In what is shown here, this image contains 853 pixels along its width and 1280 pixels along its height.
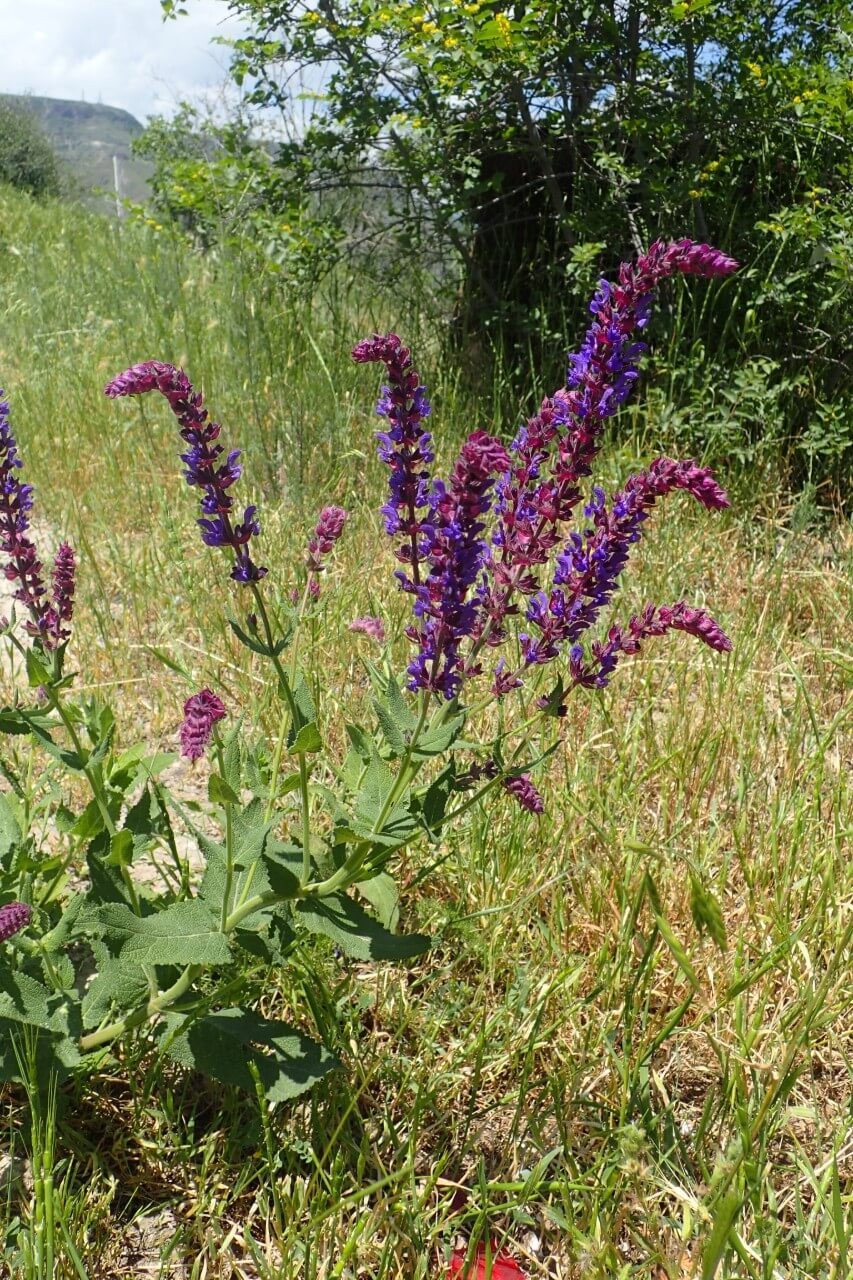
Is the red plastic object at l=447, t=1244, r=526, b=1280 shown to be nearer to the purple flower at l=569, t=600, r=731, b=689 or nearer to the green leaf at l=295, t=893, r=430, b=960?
the green leaf at l=295, t=893, r=430, b=960

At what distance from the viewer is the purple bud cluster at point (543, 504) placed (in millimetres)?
1326

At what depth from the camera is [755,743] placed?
2.48 metres

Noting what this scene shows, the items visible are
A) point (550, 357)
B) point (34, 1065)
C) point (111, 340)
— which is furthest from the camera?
point (111, 340)

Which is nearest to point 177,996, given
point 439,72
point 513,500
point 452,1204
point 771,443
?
point 452,1204

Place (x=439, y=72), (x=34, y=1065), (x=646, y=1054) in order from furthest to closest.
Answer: (x=439, y=72) → (x=646, y=1054) → (x=34, y=1065)

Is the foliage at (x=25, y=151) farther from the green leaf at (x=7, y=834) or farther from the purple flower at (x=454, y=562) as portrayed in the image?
the purple flower at (x=454, y=562)

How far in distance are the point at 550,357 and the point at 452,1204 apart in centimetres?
378

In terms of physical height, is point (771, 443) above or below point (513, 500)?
below

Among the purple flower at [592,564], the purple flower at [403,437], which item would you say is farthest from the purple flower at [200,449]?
the purple flower at [592,564]

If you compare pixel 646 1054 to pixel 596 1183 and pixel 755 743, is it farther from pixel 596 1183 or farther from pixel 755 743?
pixel 755 743

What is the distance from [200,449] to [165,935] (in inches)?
26.7

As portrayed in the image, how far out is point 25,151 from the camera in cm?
2072

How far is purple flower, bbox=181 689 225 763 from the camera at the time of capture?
1540 millimetres

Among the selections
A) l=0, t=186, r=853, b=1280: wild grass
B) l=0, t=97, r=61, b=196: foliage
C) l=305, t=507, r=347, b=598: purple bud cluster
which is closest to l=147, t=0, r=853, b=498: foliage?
l=0, t=186, r=853, b=1280: wild grass
